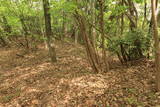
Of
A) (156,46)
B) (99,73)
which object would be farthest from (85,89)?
(156,46)

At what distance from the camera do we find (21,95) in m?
4.39

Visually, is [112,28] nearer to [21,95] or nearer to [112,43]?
[112,43]

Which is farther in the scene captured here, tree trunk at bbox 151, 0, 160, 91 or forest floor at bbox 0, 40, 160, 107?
forest floor at bbox 0, 40, 160, 107

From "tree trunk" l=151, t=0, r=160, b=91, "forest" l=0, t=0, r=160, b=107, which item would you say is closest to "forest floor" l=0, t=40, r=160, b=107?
"forest" l=0, t=0, r=160, b=107

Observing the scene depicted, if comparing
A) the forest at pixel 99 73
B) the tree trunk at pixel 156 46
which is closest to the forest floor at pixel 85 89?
the forest at pixel 99 73

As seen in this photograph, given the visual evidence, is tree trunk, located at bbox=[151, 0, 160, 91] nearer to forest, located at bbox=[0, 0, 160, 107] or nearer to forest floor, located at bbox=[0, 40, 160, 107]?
forest, located at bbox=[0, 0, 160, 107]

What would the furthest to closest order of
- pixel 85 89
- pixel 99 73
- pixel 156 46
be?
pixel 99 73
pixel 85 89
pixel 156 46

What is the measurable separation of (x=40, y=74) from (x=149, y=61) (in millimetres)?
4598

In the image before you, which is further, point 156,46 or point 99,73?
point 99,73

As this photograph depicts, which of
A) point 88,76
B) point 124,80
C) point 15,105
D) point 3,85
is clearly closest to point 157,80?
point 124,80

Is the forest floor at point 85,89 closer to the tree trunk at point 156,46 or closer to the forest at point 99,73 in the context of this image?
the forest at point 99,73

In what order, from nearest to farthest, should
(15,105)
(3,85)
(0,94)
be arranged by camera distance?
1. (15,105)
2. (0,94)
3. (3,85)

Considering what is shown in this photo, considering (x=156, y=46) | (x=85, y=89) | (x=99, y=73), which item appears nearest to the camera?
(x=156, y=46)

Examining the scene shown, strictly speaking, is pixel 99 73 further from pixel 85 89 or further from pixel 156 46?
pixel 156 46
